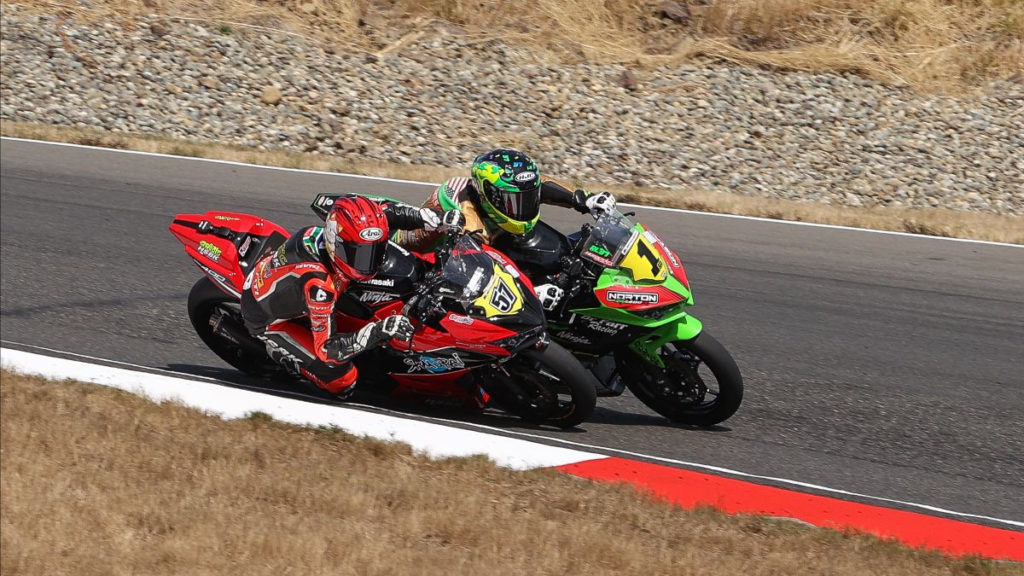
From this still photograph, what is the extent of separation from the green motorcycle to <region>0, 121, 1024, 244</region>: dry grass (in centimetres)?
609

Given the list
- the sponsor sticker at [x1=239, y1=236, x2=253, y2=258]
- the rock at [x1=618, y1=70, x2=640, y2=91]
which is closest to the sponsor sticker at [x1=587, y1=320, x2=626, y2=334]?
the sponsor sticker at [x1=239, y1=236, x2=253, y2=258]

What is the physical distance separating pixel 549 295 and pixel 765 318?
9.58ft

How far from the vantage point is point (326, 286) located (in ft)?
20.6

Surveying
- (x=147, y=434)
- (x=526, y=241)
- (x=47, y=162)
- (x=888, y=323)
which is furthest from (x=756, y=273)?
(x=47, y=162)

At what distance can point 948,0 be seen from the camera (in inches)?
769

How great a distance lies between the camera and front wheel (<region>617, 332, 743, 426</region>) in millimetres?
6383

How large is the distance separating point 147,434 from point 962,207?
37.8 feet

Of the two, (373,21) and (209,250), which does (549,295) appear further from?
(373,21)

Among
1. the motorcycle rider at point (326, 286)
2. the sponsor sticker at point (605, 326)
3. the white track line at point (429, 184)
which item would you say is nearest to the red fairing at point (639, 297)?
the sponsor sticker at point (605, 326)

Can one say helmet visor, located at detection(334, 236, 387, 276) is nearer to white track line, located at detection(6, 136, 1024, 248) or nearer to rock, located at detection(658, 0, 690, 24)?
white track line, located at detection(6, 136, 1024, 248)

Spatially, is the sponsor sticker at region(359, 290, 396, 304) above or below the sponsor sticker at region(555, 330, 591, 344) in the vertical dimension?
below

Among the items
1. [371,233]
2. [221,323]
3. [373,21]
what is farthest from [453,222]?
[373,21]

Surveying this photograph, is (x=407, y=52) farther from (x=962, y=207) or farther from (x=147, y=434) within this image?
(x=147, y=434)

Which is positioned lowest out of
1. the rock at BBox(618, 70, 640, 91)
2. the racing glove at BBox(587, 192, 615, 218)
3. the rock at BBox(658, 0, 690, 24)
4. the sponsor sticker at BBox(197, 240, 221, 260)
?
the sponsor sticker at BBox(197, 240, 221, 260)
